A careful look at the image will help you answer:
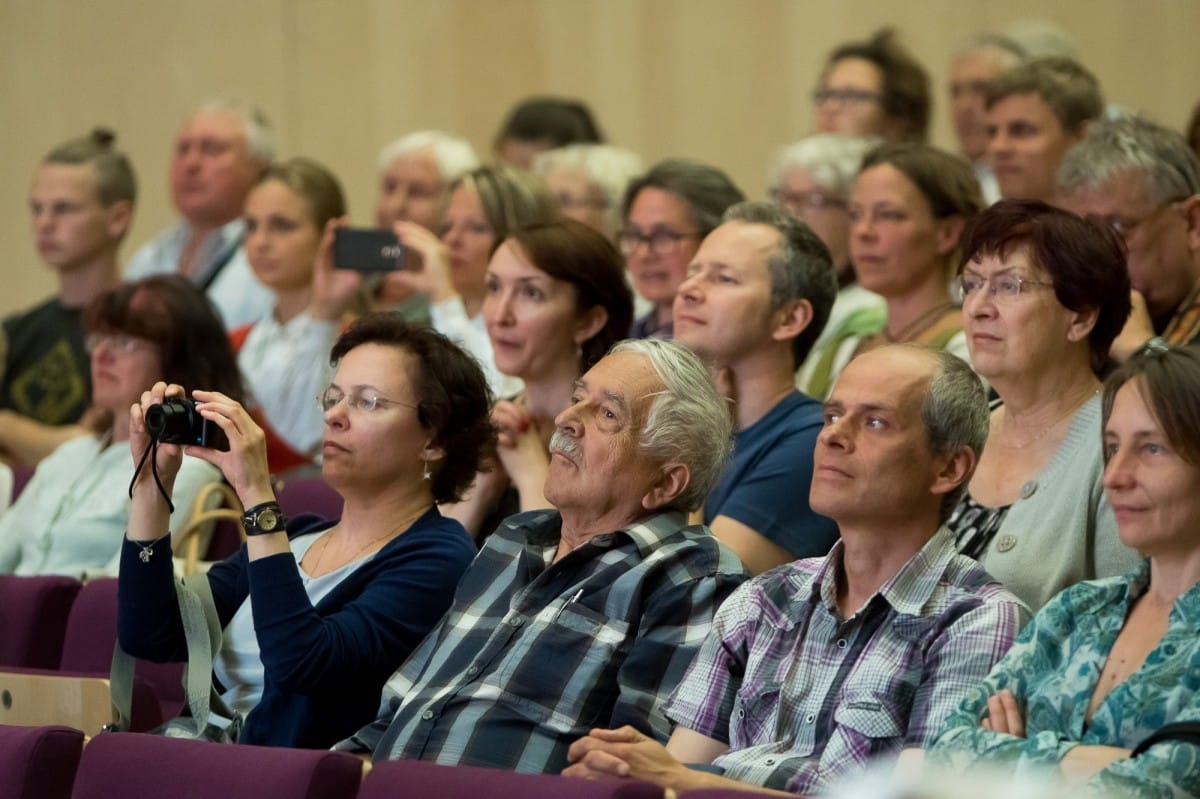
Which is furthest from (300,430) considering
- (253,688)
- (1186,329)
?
(1186,329)

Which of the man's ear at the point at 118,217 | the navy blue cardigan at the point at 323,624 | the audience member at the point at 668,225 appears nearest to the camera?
the navy blue cardigan at the point at 323,624

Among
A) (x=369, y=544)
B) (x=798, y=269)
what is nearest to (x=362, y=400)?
(x=369, y=544)

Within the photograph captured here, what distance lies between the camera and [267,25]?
289 inches

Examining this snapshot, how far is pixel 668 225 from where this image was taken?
409 cm

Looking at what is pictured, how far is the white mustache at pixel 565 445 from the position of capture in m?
2.82

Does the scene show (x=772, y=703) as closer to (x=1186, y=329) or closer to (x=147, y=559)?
(x=147, y=559)

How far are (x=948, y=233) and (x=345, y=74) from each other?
396 cm

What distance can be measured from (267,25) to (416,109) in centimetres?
65

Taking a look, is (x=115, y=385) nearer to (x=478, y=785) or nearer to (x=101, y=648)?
(x=101, y=648)

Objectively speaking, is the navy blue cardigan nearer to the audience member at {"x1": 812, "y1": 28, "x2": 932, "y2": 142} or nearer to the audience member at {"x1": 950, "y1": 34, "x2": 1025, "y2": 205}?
the audience member at {"x1": 812, "y1": 28, "x2": 932, "y2": 142}

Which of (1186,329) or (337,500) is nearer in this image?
(1186,329)

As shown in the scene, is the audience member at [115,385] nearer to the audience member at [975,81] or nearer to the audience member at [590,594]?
the audience member at [590,594]

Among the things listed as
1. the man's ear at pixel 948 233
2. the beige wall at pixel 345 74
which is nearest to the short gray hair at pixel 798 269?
the man's ear at pixel 948 233

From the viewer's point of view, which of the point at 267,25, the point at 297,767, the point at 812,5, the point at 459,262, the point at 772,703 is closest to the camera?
the point at 297,767
